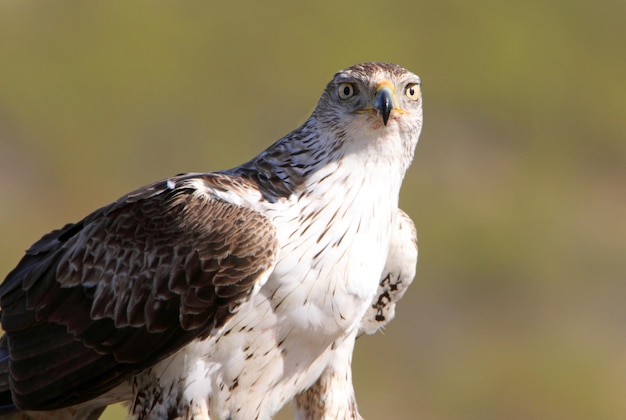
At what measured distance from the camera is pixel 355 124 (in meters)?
8.66

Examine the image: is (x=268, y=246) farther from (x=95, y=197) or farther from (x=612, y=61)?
(x=612, y=61)

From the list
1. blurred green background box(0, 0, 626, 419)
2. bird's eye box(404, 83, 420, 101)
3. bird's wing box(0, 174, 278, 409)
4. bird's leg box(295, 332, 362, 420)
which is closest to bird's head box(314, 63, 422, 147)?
bird's eye box(404, 83, 420, 101)

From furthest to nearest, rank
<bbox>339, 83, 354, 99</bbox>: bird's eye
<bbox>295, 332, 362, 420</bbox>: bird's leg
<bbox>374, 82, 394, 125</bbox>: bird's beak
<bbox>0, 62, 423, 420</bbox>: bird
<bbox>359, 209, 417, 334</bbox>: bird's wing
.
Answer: <bbox>359, 209, 417, 334</bbox>: bird's wing
<bbox>295, 332, 362, 420</bbox>: bird's leg
<bbox>339, 83, 354, 99</bbox>: bird's eye
<bbox>374, 82, 394, 125</bbox>: bird's beak
<bbox>0, 62, 423, 420</bbox>: bird

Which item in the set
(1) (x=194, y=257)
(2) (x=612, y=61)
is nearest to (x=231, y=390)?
(1) (x=194, y=257)

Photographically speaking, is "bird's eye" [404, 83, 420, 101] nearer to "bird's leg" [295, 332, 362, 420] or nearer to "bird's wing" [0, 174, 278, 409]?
"bird's wing" [0, 174, 278, 409]

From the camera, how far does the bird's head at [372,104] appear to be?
8656mm

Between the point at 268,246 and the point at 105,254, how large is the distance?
43.2 inches

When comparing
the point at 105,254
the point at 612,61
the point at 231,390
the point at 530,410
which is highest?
the point at 105,254

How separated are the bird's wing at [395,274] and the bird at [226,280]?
0.49 meters

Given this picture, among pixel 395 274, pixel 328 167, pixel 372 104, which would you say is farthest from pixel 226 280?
pixel 395 274

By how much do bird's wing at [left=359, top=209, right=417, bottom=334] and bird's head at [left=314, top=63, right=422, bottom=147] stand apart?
744 millimetres

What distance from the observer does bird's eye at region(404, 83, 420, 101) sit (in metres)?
8.91

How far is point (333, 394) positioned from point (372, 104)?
189cm

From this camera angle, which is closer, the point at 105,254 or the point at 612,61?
the point at 105,254
